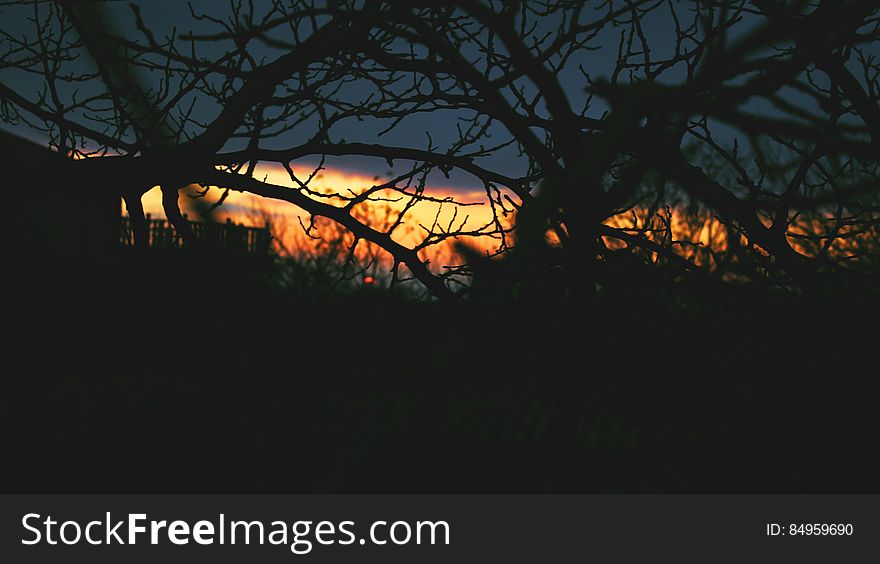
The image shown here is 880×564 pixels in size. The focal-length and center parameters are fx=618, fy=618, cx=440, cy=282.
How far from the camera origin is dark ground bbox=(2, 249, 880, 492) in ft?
4.04

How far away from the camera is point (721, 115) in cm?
69

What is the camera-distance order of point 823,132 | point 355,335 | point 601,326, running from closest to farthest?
point 823,132, point 601,326, point 355,335

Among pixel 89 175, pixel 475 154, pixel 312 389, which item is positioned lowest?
pixel 312 389

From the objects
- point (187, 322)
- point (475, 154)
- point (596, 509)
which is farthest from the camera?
point (187, 322)

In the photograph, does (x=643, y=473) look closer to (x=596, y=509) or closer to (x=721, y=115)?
(x=596, y=509)

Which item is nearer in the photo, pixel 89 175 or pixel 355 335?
pixel 89 175

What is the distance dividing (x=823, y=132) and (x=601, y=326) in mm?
801

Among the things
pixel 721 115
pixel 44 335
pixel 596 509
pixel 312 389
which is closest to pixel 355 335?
pixel 312 389

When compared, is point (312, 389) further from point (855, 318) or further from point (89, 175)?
point (855, 318)

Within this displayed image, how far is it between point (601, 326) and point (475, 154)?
2878mm

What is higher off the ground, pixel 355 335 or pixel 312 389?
pixel 355 335

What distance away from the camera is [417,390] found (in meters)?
0.83

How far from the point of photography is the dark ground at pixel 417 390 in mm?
1232

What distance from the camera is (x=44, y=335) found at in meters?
11.0
